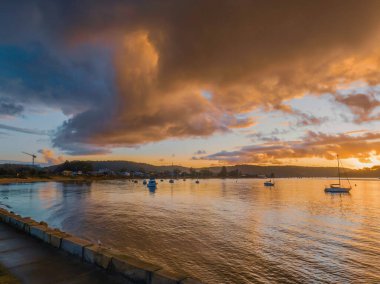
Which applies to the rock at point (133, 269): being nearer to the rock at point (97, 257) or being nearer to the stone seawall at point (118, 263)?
the stone seawall at point (118, 263)

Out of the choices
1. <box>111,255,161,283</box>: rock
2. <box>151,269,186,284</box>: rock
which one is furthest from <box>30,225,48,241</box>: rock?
<box>151,269,186,284</box>: rock

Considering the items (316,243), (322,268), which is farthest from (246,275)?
(316,243)

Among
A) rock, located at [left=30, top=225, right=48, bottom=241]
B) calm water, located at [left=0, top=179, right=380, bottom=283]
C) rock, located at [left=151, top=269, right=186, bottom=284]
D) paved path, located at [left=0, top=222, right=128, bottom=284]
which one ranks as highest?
rock, located at [left=151, top=269, right=186, bottom=284]

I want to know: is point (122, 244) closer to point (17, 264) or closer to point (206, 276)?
point (206, 276)

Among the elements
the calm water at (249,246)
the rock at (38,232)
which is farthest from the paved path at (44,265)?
the calm water at (249,246)

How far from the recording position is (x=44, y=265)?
29.6 feet

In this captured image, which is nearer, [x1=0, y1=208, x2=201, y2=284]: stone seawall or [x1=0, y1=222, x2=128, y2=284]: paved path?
[x1=0, y1=208, x2=201, y2=284]: stone seawall

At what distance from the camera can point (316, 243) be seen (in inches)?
949

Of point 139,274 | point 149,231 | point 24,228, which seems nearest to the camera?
point 139,274

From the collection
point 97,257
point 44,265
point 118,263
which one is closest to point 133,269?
point 118,263

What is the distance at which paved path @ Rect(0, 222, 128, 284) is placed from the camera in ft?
25.9

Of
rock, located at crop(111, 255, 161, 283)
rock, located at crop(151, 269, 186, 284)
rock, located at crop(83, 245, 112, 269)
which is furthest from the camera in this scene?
rock, located at crop(83, 245, 112, 269)

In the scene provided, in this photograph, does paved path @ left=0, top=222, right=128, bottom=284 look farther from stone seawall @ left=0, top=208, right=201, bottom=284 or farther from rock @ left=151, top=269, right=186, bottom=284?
rock @ left=151, top=269, right=186, bottom=284

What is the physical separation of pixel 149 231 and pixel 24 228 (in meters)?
15.3
